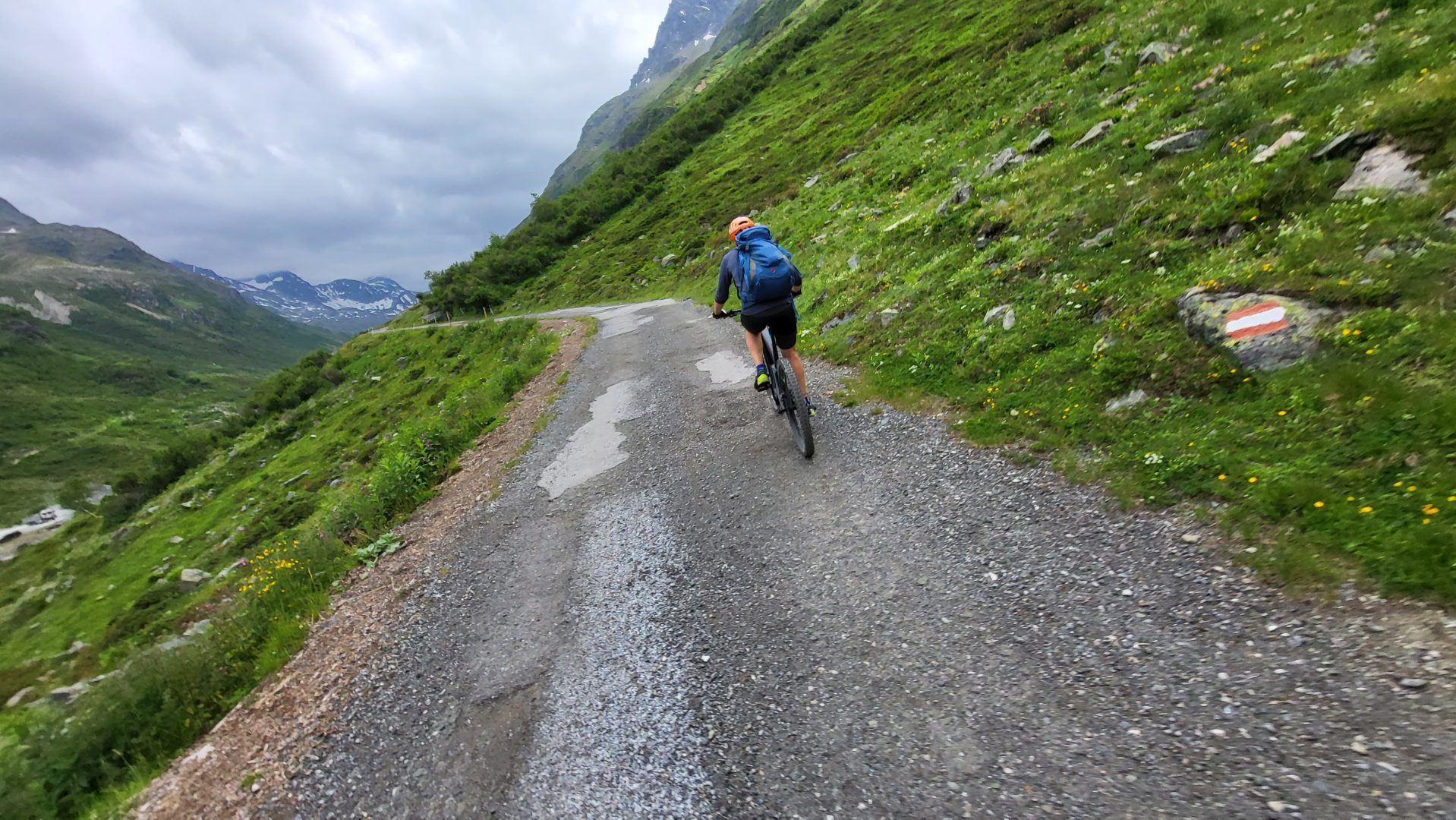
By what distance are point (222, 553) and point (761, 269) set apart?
33.2m

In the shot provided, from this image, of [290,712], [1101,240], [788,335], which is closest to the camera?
[290,712]

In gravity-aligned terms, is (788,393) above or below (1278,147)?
below

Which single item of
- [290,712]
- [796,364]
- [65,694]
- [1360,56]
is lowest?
[65,694]

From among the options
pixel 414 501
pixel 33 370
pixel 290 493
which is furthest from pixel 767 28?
pixel 33 370

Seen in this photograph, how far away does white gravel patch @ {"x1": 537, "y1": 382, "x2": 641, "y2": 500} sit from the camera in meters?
10.6

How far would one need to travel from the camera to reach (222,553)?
28766 mm

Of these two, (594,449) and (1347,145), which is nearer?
(1347,145)

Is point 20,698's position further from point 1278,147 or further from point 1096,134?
point 1278,147

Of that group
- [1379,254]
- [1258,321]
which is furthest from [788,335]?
[1379,254]

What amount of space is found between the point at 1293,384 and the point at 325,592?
11.8 meters

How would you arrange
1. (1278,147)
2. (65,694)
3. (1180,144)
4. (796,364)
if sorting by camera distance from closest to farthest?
1. (796,364)
2. (1278,147)
3. (1180,144)
4. (65,694)

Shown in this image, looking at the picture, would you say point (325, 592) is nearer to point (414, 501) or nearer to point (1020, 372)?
point (414, 501)

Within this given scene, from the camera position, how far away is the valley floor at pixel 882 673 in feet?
11.3

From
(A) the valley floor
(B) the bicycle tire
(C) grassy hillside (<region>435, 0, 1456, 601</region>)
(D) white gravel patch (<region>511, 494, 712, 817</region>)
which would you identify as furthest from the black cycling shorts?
(D) white gravel patch (<region>511, 494, 712, 817</region>)
